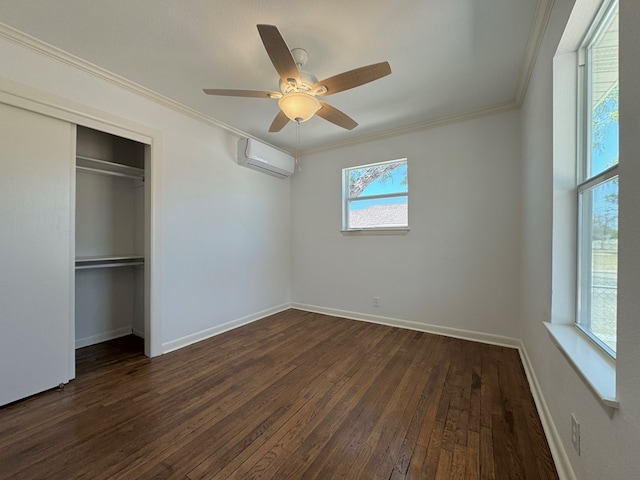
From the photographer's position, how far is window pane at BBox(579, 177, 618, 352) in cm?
116

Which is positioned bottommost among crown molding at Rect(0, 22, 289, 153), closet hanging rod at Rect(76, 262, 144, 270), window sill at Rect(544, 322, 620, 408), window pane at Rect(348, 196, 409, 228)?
window sill at Rect(544, 322, 620, 408)

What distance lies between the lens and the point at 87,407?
189 cm

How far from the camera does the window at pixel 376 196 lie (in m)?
3.62

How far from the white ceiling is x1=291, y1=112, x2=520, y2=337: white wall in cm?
62

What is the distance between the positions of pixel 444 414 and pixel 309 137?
347 cm

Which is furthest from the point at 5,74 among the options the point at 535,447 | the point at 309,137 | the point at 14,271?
the point at 535,447

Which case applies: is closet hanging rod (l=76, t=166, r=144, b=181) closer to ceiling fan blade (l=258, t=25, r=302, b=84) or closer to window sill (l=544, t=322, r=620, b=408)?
ceiling fan blade (l=258, t=25, r=302, b=84)

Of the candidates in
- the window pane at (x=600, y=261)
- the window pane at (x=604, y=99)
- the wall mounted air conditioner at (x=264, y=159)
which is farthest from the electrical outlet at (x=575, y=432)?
the wall mounted air conditioner at (x=264, y=159)

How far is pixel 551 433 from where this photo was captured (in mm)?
1541

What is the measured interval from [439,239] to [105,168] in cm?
401

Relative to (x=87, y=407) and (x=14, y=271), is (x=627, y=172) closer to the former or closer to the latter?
(x=87, y=407)

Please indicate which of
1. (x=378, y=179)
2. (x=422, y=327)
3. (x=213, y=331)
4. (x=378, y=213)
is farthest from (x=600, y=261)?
(x=213, y=331)

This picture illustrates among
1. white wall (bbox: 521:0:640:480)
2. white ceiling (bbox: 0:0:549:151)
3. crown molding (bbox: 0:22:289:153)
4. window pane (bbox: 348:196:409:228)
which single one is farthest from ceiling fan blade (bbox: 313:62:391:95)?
window pane (bbox: 348:196:409:228)

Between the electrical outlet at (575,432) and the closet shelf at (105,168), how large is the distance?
4.12 metres
